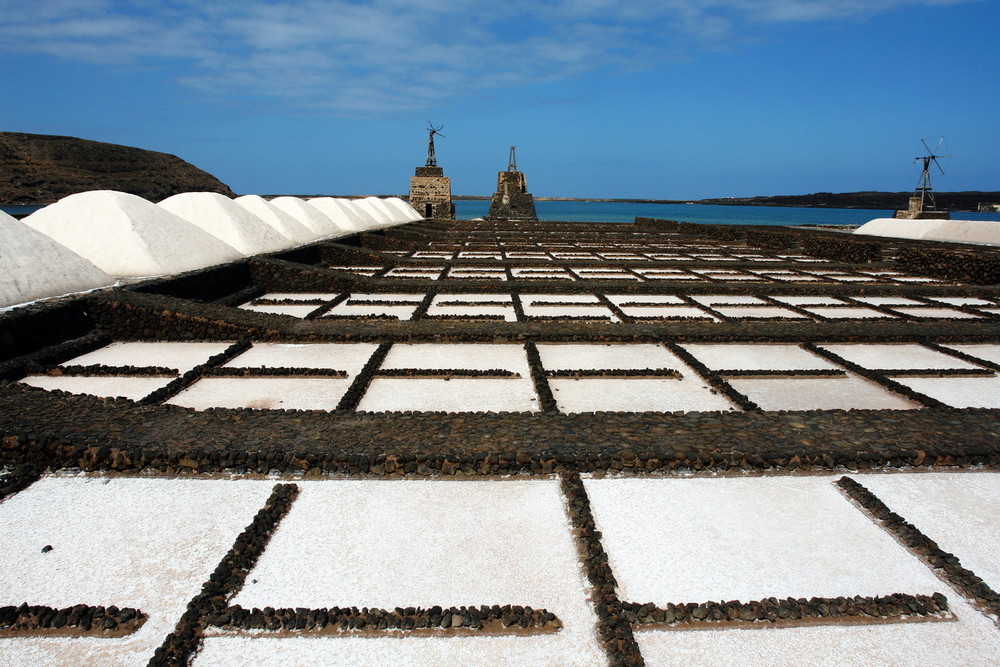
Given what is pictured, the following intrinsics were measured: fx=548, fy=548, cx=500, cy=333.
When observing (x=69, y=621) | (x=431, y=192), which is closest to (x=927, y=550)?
(x=69, y=621)

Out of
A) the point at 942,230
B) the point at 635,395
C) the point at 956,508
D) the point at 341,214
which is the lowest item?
the point at 956,508

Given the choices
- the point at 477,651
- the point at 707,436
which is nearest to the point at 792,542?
the point at 707,436

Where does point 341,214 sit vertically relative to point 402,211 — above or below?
below

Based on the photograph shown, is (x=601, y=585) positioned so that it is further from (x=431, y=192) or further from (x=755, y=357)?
(x=431, y=192)

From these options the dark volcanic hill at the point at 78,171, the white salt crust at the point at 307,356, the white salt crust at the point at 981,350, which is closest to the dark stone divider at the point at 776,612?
the white salt crust at the point at 307,356

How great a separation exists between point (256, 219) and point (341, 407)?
34.1ft

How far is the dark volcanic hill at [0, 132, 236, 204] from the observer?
112 feet

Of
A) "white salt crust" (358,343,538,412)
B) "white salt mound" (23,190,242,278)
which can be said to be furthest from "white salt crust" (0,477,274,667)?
"white salt mound" (23,190,242,278)

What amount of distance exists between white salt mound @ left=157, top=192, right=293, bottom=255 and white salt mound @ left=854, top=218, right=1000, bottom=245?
2316 cm

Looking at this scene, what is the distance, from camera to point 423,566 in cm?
245

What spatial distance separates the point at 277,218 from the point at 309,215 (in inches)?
110

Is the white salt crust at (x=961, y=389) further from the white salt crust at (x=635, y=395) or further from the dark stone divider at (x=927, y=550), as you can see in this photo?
the dark stone divider at (x=927, y=550)

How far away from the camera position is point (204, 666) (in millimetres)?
1921

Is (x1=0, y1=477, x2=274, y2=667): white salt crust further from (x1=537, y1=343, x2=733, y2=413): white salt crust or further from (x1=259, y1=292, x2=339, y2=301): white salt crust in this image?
(x1=259, y1=292, x2=339, y2=301): white salt crust
